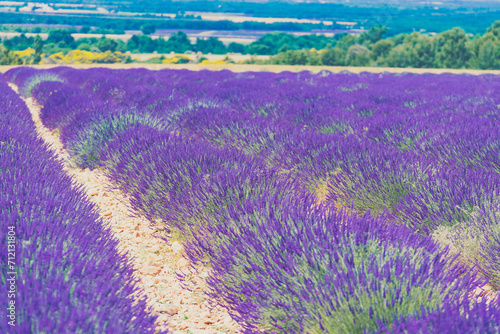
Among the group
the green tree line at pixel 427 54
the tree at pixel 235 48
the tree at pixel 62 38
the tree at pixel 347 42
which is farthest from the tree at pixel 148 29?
the green tree line at pixel 427 54

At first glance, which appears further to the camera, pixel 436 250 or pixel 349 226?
pixel 349 226

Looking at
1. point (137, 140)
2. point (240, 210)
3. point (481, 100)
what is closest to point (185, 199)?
point (240, 210)

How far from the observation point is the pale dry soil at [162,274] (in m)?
2.27

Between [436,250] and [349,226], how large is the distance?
428 mm

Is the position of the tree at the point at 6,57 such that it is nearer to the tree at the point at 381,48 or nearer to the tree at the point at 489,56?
the tree at the point at 381,48

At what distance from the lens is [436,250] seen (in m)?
2.08

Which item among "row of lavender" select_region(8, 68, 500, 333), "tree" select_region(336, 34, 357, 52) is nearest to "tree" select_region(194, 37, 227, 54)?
"tree" select_region(336, 34, 357, 52)

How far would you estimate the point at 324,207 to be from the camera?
8.93 ft

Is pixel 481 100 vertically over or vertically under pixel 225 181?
under

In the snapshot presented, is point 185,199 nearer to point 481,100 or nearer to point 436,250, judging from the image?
point 436,250

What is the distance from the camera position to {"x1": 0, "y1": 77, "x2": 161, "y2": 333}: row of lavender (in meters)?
1.39

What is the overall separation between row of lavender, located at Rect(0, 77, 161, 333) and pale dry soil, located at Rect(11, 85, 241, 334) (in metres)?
0.16

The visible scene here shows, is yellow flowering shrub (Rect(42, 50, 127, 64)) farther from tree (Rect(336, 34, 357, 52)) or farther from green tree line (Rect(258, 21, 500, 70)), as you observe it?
tree (Rect(336, 34, 357, 52))

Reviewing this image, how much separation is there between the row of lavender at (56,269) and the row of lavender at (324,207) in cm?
62
